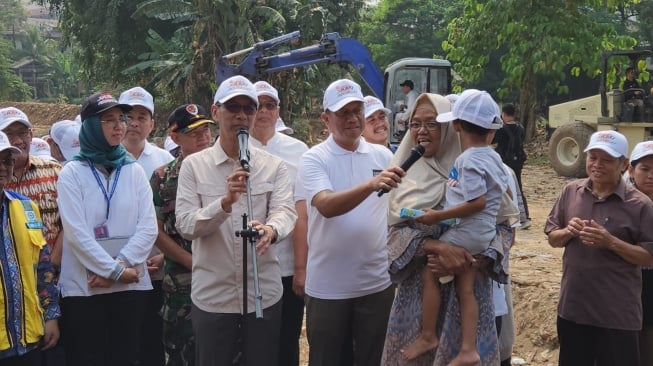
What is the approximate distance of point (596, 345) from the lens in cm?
386

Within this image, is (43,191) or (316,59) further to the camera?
(316,59)

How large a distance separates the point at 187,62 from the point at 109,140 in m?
17.5

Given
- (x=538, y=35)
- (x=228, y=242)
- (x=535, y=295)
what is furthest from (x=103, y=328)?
(x=538, y=35)

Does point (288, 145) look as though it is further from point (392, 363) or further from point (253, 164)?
point (392, 363)

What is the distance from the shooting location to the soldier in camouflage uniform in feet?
13.4

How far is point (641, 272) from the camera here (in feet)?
12.9

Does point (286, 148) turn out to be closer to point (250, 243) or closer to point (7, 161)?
point (250, 243)

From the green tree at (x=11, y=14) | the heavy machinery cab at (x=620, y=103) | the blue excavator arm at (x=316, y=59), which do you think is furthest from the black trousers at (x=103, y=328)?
the green tree at (x=11, y=14)

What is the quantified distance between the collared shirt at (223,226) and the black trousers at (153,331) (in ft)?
3.18

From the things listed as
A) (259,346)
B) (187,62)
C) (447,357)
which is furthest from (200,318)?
(187,62)

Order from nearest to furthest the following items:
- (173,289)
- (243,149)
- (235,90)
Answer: (243,149) < (235,90) < (173,289)

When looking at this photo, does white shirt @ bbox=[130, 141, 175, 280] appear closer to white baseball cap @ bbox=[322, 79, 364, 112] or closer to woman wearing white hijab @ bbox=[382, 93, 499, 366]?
white baseball cap @ bbox=[322, 79, 364, 112]

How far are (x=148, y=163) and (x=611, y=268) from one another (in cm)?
296

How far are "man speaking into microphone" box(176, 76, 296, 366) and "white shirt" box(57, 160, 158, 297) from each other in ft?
1.42
